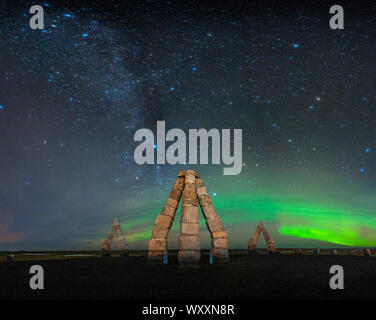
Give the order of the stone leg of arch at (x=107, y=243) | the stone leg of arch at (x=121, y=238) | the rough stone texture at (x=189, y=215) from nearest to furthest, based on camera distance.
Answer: the rough stone texture at (x=189, y=215), the stone leg of arch at (x=107, y=243), the stone leg of arch at (x=121, y=238)

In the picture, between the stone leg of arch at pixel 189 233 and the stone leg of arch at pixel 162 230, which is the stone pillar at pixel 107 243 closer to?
the stone leg of arch at pixel 162 230

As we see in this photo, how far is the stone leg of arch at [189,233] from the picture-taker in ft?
45.1

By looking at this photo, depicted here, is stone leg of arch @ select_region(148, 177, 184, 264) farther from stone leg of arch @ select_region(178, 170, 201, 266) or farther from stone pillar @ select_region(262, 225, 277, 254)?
stone pillar @ select_region(262, 225, 277, 254)

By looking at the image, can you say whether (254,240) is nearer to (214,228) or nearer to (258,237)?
(258,237)

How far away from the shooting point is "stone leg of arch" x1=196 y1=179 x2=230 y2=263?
606 inches

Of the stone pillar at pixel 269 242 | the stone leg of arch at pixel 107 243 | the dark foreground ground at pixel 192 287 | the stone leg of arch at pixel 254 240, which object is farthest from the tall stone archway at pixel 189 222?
the stone pillar at pixel 269 242

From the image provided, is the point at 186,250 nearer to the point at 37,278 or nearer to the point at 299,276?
the point at 299,276

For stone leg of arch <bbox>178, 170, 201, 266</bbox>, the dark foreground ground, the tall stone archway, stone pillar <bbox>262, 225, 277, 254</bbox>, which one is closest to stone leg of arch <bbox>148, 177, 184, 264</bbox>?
the tall stone archway

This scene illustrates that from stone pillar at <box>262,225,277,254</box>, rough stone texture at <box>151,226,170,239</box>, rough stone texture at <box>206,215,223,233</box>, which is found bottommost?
stone pillar at <box>262,225,277,254</box>
